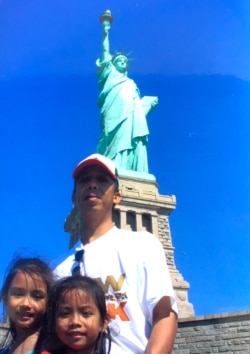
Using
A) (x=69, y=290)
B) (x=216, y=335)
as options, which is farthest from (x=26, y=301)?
(x=216, y=335)

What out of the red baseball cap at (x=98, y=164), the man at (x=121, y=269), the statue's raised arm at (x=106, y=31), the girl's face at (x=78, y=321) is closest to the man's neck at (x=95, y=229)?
the man at (x=121, y=269)

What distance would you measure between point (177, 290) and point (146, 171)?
6221 millimetres

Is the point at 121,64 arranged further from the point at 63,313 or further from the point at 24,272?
the point at 63,313

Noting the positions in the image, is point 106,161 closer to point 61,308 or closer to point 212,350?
point 61,308

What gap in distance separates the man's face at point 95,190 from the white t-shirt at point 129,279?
19 cm

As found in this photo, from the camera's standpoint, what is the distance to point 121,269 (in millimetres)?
2420

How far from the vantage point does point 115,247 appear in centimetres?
251

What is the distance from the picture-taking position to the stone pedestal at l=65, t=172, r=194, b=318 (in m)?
19.5

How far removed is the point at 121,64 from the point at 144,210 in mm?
8991

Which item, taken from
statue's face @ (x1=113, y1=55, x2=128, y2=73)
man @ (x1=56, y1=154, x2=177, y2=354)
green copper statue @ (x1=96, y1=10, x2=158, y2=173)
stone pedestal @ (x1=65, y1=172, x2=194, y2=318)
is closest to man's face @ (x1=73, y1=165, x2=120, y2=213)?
man @ (x1=56, y1=154, x2=177, y2=354)

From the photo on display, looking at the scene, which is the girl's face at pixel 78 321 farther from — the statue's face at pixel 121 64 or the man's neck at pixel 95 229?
the statue's face at pixel 121 64

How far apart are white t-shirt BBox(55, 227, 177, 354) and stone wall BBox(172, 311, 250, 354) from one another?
8.96m

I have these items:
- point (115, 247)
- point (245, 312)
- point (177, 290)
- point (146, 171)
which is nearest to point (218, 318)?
point (245, 312)

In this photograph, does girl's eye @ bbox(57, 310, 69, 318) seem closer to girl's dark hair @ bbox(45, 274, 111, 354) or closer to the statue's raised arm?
girl's dark hair @ bbox(45, 274, 111, 354)
